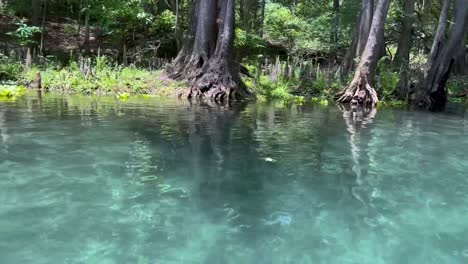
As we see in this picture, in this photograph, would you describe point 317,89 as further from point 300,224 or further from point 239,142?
point 300,224

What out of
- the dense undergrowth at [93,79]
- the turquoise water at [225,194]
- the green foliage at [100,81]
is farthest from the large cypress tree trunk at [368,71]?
the turquoise water at [225,194]

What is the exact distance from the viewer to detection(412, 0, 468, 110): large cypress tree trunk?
53.5ft

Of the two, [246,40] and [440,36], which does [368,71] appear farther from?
[246,40]

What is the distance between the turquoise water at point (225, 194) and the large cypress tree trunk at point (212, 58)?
7.14 metres

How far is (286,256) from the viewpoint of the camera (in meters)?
3.49

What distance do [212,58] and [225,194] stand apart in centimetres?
1268

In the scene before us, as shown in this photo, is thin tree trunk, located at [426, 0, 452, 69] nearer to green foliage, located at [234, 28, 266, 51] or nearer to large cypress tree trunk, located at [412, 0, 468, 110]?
large cypress tree trunk, located at [412, 0, 468, 110]

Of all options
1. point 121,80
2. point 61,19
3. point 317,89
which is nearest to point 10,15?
point 61,19

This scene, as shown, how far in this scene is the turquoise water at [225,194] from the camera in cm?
361

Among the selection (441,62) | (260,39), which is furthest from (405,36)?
(441,62)

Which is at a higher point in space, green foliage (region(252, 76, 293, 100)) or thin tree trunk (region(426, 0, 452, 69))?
thin tree trunk (region(426, 0, 452, 69))

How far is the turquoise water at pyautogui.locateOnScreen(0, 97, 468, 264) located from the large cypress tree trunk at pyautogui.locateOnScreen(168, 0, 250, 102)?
23.4ft

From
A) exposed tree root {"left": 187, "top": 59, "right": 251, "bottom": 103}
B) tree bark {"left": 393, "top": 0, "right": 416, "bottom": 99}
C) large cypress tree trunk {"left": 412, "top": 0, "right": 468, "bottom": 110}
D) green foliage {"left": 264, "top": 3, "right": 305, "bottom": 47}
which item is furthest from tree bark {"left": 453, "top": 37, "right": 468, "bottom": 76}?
exposed tree root {"left": 187, "top": 59, "right": 251, "bottom": 103}

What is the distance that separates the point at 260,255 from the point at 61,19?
1128 inches
